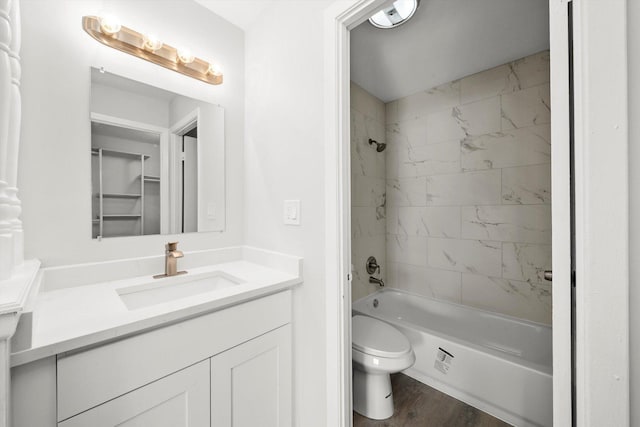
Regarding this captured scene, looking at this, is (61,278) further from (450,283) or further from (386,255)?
(450,283)

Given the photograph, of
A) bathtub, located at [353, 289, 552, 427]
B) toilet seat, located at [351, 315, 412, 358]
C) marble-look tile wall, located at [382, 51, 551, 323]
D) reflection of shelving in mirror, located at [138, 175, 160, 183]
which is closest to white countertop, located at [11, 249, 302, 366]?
reflection of shelving in mirror, located at [138, 175, 160, 183]

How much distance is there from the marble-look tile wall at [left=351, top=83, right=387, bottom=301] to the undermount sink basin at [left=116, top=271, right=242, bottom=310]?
1.17m

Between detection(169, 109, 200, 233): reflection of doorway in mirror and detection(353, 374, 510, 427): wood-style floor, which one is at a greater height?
detection(169, 109, 200, 233): reflection of doorway in mirror

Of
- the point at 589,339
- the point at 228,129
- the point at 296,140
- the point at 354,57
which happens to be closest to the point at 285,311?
the point at 296,140

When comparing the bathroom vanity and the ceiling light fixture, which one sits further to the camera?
the ceiling light fixture

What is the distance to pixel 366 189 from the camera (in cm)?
232

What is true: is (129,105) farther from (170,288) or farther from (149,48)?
(170,288)

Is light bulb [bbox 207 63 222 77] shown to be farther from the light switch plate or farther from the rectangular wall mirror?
the light switch plate

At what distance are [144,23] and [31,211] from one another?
98cm

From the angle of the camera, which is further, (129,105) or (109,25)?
(129,105)

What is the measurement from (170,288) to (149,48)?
44.6 inches

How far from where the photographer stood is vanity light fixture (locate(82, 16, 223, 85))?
1079mm

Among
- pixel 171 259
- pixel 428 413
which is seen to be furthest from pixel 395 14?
pixel 428 413

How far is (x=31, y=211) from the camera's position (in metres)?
0.95
